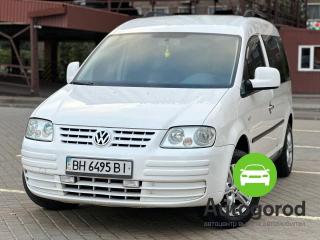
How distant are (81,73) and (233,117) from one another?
1897 millimetres

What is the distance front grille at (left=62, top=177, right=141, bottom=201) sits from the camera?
5.00m

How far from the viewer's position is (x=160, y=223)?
5.65m

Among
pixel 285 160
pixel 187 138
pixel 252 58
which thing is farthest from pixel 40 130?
pixel 285 160

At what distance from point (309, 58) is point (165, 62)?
74.6ft

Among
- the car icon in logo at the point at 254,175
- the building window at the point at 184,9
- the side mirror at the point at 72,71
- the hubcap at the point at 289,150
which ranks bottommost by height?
the hubcap at the point at 289,150

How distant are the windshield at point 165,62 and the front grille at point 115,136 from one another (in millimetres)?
1000

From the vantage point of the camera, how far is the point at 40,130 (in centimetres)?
535

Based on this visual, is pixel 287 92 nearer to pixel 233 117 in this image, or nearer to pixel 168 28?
pixel 168 28

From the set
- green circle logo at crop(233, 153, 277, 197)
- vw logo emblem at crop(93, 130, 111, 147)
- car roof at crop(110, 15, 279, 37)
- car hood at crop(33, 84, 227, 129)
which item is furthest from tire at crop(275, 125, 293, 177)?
vw logo emblem at crop(93, 130, 111, 147)

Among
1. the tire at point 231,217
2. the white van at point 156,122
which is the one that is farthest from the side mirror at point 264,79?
the tire at point 231,217

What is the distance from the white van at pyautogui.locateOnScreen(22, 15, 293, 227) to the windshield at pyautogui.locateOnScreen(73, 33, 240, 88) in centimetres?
1

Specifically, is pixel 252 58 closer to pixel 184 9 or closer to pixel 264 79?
pixel 264 79

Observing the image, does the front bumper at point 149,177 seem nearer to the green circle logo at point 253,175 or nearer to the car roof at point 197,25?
the green circle logo at point 253,175

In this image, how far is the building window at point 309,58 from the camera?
90.6 feet
